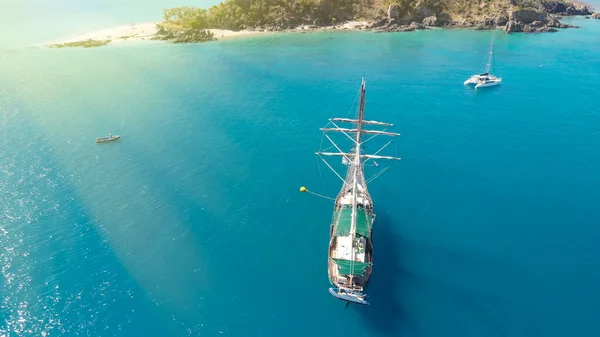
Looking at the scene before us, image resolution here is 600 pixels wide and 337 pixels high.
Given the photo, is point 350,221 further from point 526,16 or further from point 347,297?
point 526,16

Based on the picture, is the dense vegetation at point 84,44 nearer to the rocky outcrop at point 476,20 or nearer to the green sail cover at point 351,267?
the rocky outcrop at point 476,20

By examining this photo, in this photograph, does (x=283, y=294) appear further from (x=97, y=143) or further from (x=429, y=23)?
(x=429, y=23)

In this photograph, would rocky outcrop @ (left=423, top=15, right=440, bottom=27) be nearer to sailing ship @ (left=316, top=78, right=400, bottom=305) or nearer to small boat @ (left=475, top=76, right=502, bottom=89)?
small boat @ (left=475, top=76, right=502, bottom=89)

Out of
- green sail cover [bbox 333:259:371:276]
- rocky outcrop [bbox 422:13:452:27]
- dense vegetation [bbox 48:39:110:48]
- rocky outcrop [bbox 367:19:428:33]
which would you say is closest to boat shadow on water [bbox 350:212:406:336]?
green sail cover [bbox 333:259:371:276]

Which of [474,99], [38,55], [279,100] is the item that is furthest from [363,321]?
[38,55]

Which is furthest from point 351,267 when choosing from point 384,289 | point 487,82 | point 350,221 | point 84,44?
point 84,44
